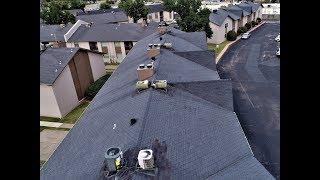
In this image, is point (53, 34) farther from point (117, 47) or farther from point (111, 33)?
point (117, 47)

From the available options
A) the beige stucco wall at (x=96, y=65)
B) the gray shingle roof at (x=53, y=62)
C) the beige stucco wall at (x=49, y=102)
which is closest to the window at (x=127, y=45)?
the beige stucco wall at (x=96, y=65)

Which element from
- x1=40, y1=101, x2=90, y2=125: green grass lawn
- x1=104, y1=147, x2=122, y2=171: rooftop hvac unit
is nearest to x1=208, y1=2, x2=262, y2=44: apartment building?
x1=40, y1=101, x2=90, y2=125: green grass lawn

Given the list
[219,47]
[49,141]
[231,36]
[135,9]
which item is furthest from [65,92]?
[135,9]

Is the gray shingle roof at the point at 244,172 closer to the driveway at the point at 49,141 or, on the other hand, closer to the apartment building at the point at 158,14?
the driveway at the point at 49,141

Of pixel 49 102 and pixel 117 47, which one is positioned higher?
pixel 117 47

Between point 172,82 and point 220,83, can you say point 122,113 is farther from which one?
point 220,83
